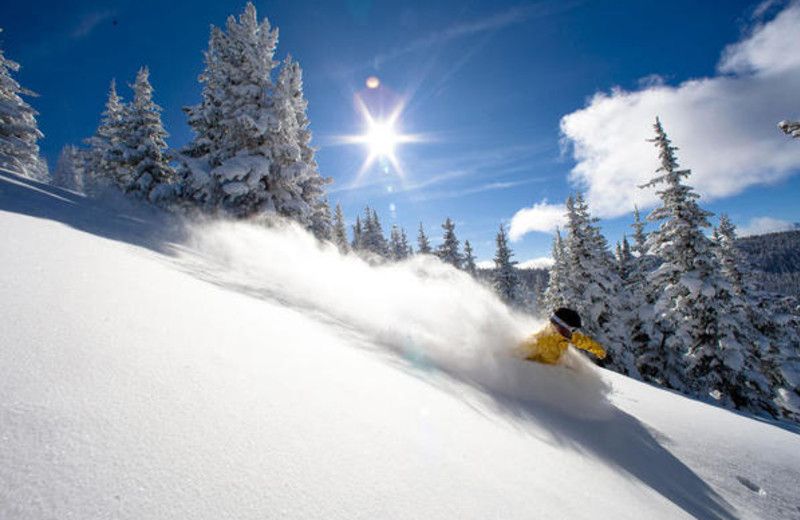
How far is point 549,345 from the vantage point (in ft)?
18.7

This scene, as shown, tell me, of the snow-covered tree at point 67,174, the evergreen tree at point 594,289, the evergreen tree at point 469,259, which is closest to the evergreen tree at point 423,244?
the evergreen tree at point 469,259

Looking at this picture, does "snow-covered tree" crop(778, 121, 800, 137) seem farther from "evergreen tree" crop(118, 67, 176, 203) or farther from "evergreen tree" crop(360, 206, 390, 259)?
"evergreen tree" crop(360, 206, 390, 259)

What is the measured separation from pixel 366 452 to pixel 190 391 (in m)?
1.04

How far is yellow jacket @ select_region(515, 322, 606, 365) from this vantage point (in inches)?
216

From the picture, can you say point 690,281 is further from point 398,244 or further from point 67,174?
point 67,174

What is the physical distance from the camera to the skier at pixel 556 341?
5.48 metres

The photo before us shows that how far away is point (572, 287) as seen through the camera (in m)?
22.7

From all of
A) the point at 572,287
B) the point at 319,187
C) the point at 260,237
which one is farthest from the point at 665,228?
the point at 260,237

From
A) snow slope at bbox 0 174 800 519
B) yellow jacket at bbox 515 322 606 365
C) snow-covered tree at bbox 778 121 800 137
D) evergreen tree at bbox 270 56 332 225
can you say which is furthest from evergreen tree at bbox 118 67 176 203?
snow-covered tree at bbox 778 121 800 137

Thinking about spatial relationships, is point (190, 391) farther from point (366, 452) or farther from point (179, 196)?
point (179, 196)

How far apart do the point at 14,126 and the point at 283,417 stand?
104ft

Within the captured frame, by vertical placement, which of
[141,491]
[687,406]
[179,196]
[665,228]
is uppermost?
[179,196]

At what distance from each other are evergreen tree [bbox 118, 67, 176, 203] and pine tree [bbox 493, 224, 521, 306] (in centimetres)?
2770

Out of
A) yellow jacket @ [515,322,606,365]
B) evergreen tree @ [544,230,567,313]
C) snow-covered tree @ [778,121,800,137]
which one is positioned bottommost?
yellow jacket @ [515,322,606,365]
